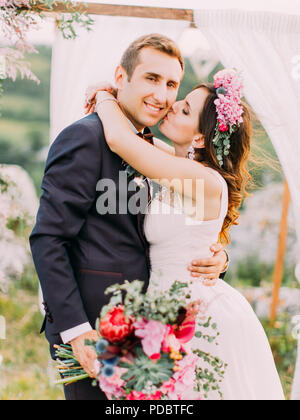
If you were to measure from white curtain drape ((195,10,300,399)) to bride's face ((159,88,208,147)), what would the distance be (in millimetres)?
624

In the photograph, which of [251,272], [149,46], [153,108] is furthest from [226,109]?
[251,272]

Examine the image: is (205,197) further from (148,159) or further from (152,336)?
(152,336)

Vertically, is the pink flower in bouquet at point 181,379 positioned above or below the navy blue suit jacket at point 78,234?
below

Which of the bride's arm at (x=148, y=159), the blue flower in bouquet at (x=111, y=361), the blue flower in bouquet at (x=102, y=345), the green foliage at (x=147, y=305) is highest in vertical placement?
the bride's arm at (x=148, y=159)

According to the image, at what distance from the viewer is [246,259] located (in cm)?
523

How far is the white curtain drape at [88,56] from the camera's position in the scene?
2.72 m

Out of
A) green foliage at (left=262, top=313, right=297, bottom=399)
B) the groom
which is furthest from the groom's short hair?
green foliage at (left=262, top=313, right=297, bottom=399)

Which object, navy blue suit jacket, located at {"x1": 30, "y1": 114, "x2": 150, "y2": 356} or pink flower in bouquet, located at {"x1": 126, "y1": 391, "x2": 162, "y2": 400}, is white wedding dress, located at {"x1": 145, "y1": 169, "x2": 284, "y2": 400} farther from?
pink flower in bouquet, located at {"x1": 126, "y1": 391, "x2": 162, "y2": 400}

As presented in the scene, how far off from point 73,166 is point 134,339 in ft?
2.48

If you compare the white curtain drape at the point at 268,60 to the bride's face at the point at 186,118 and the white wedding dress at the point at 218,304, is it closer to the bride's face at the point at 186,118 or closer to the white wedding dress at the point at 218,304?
the bride's face at the point at 186,118

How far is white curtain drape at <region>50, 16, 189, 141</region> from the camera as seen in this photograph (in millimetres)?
2719

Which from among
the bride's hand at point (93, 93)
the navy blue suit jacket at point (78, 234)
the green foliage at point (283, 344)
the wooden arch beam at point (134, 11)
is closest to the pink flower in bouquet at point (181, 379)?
the navy blue suit jacket at point (78, 234)

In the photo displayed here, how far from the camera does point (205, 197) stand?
211 centimetres

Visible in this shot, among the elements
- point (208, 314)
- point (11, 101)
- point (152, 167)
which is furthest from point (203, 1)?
point (11, 101)
